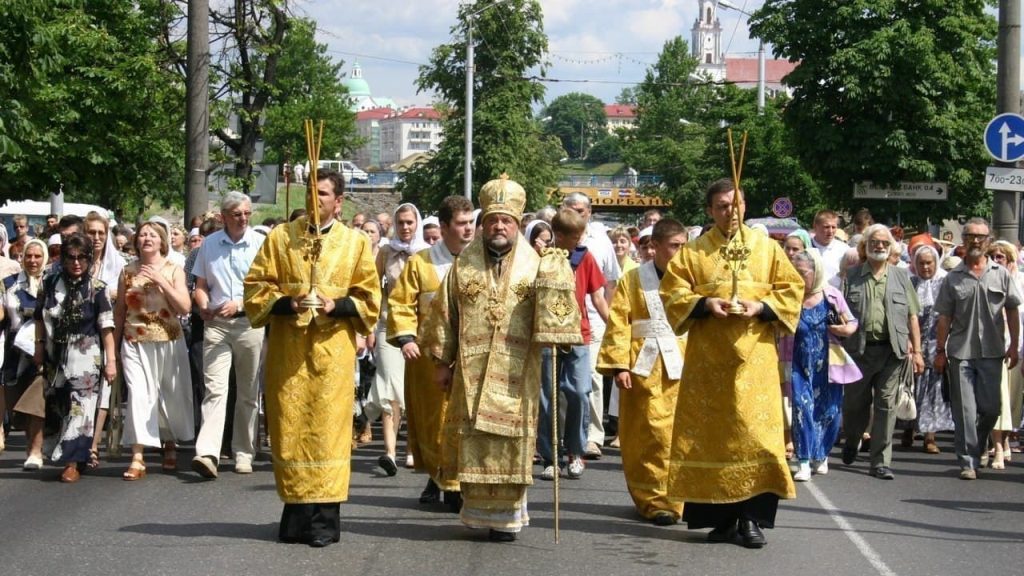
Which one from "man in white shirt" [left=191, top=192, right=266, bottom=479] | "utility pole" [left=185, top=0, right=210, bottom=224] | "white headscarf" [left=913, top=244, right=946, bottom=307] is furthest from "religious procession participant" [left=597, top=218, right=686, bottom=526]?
"utility pole" [left=185, top=0, right=210, bottom=224]

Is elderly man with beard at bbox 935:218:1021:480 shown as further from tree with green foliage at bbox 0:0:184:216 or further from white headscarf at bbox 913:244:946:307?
tree with green foliage at bbox 0:0:184:216

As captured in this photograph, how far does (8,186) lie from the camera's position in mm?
26672

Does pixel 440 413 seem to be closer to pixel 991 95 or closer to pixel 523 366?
pixel 523 366

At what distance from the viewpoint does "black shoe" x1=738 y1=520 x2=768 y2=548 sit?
863 cm

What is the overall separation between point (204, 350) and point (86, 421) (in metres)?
0.95

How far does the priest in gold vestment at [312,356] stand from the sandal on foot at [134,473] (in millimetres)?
2884

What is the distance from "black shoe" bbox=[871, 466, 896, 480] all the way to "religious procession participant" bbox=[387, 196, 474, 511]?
12.6 feet

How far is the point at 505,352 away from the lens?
852cm

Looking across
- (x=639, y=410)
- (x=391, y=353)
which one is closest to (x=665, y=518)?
(x=639, y=410)

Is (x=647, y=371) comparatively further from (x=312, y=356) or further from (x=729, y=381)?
(x=312, y=356)

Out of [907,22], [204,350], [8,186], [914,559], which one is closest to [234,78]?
[8,186]

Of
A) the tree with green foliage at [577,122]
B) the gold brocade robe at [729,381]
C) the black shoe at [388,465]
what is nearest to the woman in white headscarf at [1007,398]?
the gold brocade robe at [729,381]

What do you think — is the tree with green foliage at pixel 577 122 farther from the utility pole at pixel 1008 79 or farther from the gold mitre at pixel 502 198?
the gold mitre at pixel 502 198

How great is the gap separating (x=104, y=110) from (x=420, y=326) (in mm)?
18136
